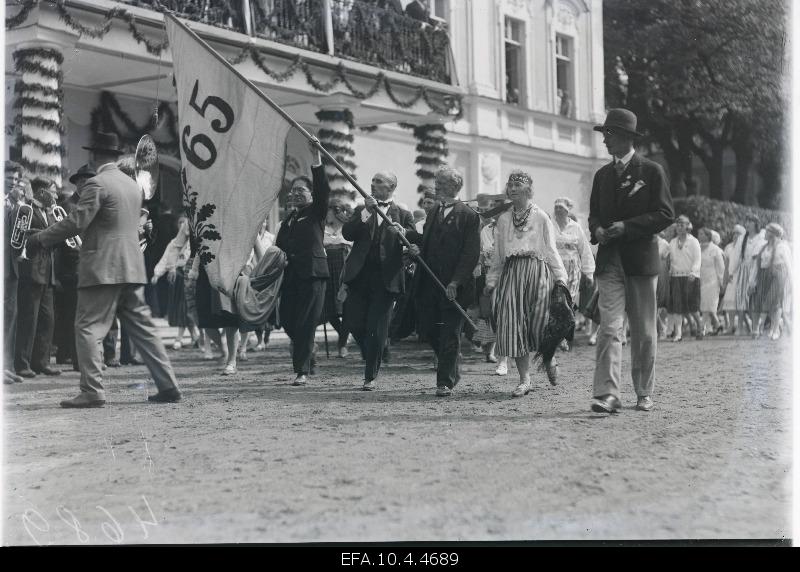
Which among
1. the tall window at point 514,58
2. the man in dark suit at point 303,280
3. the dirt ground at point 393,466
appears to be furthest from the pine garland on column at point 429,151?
the dirt ground at point 393,466

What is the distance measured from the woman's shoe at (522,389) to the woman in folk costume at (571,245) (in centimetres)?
371

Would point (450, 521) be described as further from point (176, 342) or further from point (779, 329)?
point (779, 329)

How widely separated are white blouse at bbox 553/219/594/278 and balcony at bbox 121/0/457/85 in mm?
6531

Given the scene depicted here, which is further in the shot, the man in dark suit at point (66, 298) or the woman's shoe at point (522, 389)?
the man in dark suit at point (66, 298)

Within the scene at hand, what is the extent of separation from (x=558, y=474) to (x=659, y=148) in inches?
288

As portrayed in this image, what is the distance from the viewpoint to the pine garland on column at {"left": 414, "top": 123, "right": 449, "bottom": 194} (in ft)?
68.5

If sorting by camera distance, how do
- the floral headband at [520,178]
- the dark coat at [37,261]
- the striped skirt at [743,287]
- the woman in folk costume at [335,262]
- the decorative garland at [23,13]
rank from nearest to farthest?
the floral headband at [520,178], the dark coat at [37,261], the decorative garland at [23,13], the woman in folk costume at [335,262], the striped skirt at [743,287]

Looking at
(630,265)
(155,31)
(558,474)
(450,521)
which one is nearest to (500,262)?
(630,265)

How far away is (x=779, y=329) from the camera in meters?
17.1

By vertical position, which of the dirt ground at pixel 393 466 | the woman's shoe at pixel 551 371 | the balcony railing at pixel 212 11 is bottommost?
the dirt ground at pixel 393 466

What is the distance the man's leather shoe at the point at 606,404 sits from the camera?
7.61 meters

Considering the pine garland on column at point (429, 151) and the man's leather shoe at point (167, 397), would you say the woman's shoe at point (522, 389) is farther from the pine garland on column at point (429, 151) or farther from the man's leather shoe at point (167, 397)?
the pine garland on column at point (429, 151)

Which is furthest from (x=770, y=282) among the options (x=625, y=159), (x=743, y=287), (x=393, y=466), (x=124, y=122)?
(x=393, y=466)

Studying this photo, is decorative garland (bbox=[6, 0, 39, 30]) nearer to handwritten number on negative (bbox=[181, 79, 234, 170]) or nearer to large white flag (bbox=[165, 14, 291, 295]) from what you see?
large white flag (bbox=[165, 14, 291, 295])
